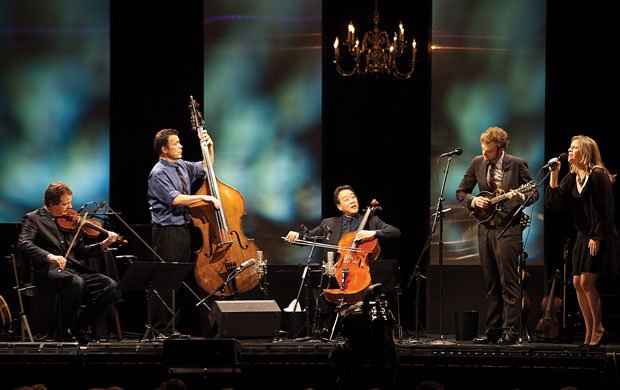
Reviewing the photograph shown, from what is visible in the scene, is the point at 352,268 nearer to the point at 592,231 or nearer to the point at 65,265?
the point at 592,231

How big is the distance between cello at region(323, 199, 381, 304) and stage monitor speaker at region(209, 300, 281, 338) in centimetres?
88

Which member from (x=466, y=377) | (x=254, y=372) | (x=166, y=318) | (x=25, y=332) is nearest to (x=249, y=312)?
(x=254, y=372)

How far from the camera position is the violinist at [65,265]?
26.5ft

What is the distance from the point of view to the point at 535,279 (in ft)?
31.4

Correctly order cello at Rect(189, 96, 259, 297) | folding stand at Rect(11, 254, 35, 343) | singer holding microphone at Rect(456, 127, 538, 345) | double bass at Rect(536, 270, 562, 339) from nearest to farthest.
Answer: singer holding microphone at Rect(456, 127, 538, 345), cello at Rect(189, 96, 259, 297), folding stand at Rect(11, 254, 35, 343), double bass at Rect(536, 270, 562, 339)

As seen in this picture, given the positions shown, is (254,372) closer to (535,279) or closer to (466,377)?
(466,377)

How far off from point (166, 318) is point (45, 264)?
1.14 metres

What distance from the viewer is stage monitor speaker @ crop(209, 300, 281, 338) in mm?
7461

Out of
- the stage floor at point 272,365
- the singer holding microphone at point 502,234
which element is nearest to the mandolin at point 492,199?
the singer holding microphone at point 502,234

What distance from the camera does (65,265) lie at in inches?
319

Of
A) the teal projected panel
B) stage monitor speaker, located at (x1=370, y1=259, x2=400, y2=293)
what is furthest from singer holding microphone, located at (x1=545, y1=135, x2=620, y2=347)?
the teal projected panel

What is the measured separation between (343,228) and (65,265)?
8.25 ft

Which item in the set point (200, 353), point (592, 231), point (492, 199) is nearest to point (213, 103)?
point (492, 199)

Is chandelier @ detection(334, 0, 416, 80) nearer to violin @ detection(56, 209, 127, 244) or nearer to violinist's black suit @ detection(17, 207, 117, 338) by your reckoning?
violin @ detection(56, 209, 127, 244)
